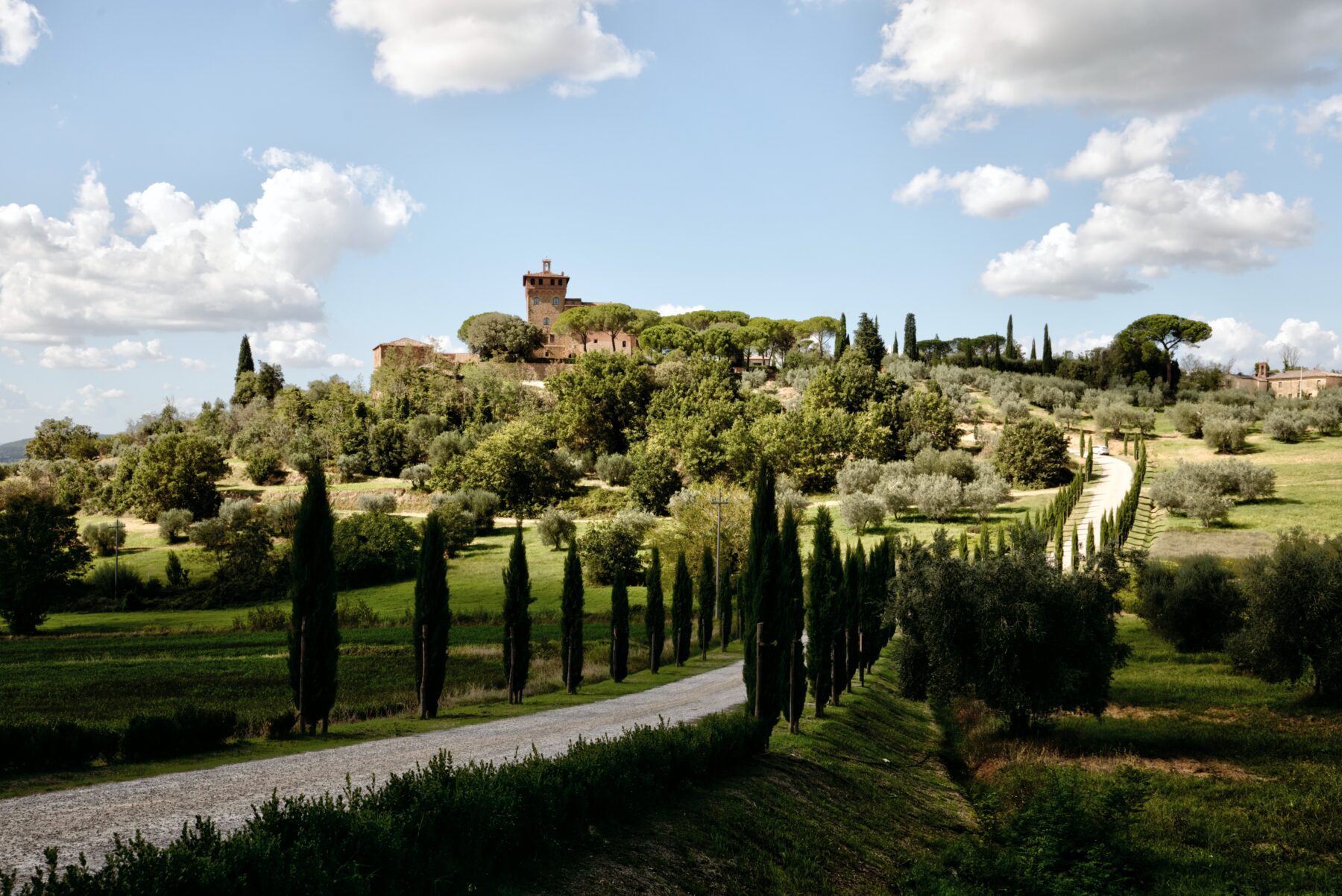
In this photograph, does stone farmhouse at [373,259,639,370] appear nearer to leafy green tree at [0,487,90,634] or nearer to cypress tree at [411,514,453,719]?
leafy green tree at [0,487,90,634]

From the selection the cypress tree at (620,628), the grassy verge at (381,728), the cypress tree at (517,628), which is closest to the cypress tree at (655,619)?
the grassy verge at (381,728)

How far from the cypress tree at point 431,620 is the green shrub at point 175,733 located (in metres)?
4.48

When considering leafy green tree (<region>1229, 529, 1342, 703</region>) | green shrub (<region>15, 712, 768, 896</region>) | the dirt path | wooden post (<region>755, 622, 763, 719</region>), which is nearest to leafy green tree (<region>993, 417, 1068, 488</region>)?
the dirt path

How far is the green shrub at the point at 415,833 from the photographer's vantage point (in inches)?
221

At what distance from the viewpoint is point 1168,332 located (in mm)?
121562

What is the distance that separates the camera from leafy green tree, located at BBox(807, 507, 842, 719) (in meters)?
20.6

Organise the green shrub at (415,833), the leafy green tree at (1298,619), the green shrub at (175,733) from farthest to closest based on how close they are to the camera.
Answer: the leafy green tree at (1298,619)
the green shrub at (175,733)
the green shrub at (415,833)

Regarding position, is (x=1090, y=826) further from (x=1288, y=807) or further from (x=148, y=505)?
(x=148, y=505)

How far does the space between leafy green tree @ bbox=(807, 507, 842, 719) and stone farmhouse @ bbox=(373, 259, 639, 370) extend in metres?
89.2

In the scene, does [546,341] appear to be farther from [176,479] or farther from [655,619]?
[655,619]

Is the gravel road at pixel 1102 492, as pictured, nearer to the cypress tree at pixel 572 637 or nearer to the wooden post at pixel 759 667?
the cypress tree at pixel 572 637

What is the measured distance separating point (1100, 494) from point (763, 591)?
57168mm

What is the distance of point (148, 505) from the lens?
72.5 m

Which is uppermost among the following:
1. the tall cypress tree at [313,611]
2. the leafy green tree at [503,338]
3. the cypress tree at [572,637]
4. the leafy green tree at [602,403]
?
the leafy green tree at [503,338]
